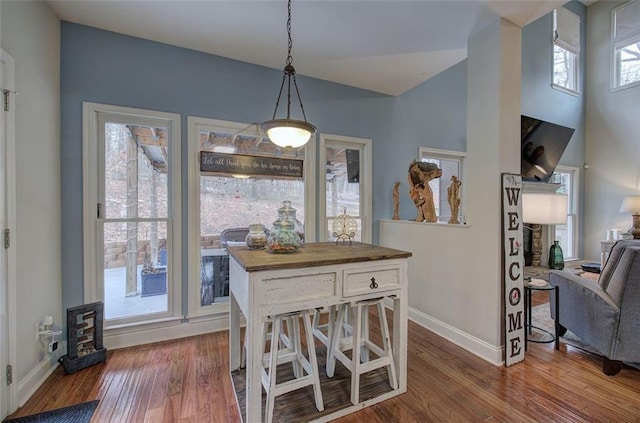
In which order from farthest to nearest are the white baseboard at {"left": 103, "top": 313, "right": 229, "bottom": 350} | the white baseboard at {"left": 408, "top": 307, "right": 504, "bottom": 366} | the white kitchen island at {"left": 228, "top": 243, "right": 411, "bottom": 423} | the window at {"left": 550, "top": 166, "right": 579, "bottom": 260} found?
the window at {"left": 550, "top": 166, "right": 579, "bottom": 260} < the white baseboard at {"left": 103, "top": 313, "right": 229, "bottom": 350} < the white baseboard at {"left": 408, "top": 307, "right": 504, "bottom": 366} < the white kitchen island at {"left": 228, "top": 243, "right": 411, "bottom": 423}

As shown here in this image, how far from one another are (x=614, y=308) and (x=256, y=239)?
8.54 feet

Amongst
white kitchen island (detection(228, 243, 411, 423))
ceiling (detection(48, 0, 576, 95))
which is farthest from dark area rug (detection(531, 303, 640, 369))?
ceiling (detection(48, 0, 576, 95))

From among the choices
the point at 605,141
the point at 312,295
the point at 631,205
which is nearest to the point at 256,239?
the point at 312,295

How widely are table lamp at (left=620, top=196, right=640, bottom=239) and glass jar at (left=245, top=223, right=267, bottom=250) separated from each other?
623 centimetres

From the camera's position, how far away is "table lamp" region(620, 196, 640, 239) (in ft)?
15.5

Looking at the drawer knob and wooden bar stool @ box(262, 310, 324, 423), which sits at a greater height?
the drawer knob

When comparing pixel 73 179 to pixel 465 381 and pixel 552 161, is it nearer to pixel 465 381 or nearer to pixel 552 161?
pixel 465 381

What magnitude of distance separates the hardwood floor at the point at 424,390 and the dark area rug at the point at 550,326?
97 millimetres

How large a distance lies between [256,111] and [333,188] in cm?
127

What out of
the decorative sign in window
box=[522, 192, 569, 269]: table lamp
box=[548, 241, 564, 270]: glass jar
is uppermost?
the decorative sign in window

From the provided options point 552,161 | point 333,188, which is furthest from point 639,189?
point 333,188

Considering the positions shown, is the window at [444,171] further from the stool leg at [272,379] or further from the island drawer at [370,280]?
the stool leg at [272,379]

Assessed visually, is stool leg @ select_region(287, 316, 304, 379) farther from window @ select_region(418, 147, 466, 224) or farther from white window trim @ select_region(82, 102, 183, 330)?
window @ select_region(418, 147, 466, 224)

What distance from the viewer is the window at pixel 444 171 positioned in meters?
4.32
